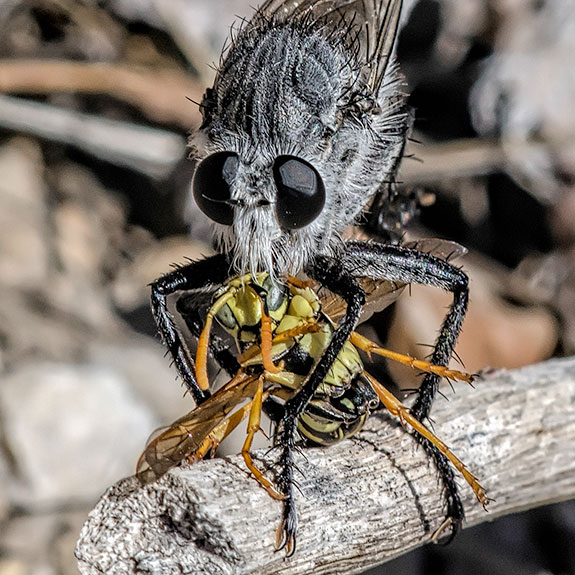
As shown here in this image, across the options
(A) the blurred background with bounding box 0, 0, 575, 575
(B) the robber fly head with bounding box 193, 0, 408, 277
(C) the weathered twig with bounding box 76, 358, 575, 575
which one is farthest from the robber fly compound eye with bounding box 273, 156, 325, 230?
(A) the blurred background with bounding box 0, 0, 575, 575

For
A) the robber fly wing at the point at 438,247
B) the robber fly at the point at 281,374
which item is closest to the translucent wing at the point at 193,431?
the robber fly at the point at 281,374

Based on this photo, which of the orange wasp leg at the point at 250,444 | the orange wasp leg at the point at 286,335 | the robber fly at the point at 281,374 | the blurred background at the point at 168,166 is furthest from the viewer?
the blurred background at the point at 168,166

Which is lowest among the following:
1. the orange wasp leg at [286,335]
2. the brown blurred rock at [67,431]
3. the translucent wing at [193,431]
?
the translucent wing at [193,431]

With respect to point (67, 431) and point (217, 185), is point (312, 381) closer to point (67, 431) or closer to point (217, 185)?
point (217, 185)

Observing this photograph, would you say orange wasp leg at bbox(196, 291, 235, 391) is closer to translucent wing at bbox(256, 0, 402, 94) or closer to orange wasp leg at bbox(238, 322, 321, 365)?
orange wasp leg at bbox(238, 322, 321, 365)

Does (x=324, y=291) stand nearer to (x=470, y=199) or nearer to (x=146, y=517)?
(x=146, y=517)

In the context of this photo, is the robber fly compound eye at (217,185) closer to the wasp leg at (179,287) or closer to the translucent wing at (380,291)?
the wasp leg at (179,287)

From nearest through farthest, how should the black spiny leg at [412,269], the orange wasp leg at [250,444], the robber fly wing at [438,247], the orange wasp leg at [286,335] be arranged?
the orange wasp leg at [250,444], the orange wasp leg at [286,335], the black spiny leg at [412,269], the robber fly wing at [438,247]
